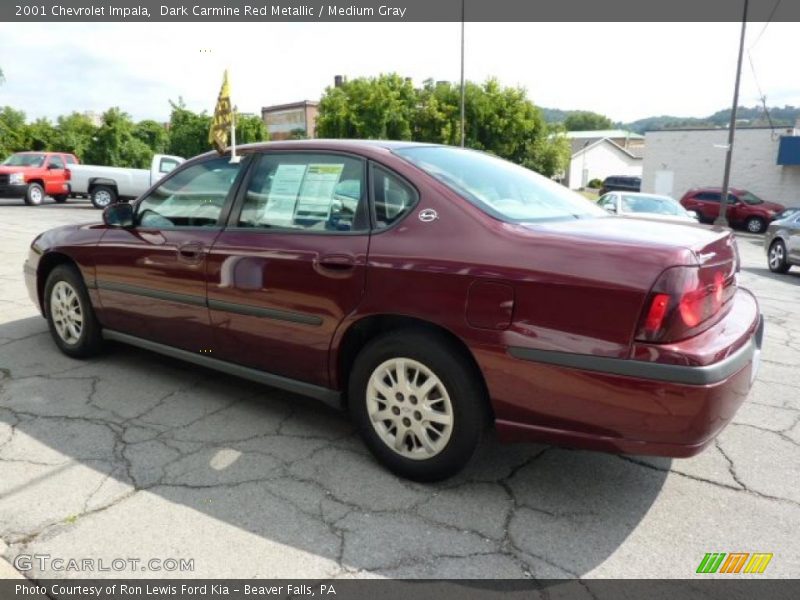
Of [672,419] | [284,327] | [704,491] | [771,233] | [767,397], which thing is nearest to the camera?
[672,419]

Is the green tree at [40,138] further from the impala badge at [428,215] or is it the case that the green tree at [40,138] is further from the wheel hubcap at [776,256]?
the impala badge at [428,215]

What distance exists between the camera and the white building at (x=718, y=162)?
2847 centimetres

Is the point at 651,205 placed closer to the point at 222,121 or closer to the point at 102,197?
the point at 222,121

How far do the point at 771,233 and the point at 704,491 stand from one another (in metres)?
11.4

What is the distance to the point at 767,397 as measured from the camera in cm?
411

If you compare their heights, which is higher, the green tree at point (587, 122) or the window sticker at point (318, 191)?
the green tree at point (587, 122)

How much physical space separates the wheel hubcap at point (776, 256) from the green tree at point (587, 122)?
417 ft

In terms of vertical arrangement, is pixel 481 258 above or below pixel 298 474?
above

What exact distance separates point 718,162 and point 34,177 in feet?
100

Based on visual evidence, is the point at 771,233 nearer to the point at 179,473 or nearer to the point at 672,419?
the point at 672,419

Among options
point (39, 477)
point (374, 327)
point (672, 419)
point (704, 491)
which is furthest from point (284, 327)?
point (704, 491)

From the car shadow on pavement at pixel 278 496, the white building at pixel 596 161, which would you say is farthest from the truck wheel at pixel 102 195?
the white building at pixel 596 161

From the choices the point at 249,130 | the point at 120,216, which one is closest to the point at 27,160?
the point at 249,130

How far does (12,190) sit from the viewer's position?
2048 cm
